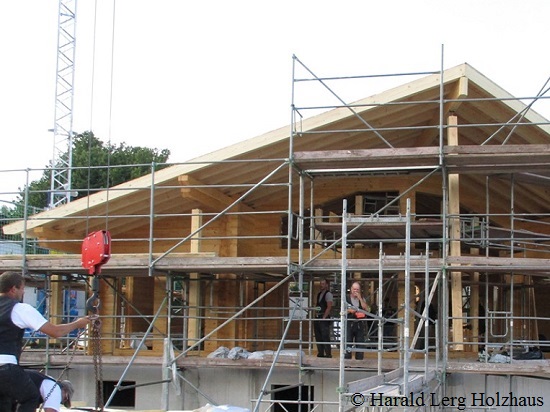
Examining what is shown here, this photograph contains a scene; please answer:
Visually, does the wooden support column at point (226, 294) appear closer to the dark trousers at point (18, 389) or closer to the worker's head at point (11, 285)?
the dark trousers at point (18, 389)

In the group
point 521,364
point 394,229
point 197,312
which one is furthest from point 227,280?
point 521,364

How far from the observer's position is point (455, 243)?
16.3m

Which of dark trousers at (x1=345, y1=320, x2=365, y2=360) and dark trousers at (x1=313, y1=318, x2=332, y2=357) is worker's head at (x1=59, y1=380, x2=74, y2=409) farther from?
dark trousers at (x1=313, y1=318, x2=332, y2=357)

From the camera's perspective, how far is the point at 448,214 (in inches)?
634

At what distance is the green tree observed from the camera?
47.2 meters

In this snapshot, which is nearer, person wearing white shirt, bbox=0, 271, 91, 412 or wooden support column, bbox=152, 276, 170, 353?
person wearing white shirt, bbox=0, 271, 91, 412

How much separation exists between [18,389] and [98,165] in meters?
45.0

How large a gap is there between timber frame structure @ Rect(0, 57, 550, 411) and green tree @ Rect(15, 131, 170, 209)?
26237 millimetres

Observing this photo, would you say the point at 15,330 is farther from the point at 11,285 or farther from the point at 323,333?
the point at 323,333

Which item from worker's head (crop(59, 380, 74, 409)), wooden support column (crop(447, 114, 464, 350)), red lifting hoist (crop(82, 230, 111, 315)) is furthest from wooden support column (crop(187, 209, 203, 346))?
worker's head (crop(59, 380, 74, 409))

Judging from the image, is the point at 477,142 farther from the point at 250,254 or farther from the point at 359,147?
the point at 250,254

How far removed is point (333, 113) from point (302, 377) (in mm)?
4735

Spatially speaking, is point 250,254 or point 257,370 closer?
point 257,370

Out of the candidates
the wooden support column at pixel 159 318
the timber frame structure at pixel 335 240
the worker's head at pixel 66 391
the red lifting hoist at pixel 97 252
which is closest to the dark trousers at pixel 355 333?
the timber frame structure at pixel 335 240
